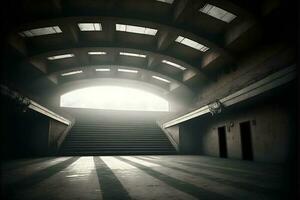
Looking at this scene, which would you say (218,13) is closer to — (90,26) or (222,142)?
(90,26)

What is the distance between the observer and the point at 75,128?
21906 millimetres

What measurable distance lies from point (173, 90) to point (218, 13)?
573 inches

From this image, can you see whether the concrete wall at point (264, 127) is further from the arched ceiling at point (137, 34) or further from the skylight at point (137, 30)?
the skylight at point (137, 30)

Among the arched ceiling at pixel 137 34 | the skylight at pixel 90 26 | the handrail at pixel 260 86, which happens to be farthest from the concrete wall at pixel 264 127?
the skylight at pixel 90 26

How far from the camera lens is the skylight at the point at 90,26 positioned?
614 inches

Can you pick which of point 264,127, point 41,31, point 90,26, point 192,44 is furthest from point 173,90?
point 41,31

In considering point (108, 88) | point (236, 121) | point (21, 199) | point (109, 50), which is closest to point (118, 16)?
point (109, 50)

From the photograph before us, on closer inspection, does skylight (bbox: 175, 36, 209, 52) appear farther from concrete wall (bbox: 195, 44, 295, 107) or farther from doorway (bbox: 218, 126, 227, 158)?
doorway (bbox: 218, 126, 227, 158)

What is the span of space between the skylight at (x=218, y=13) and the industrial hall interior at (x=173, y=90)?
6 centimetres

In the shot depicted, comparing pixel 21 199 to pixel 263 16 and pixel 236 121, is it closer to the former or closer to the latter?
pixel 263 16

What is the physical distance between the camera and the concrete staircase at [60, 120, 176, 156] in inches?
713

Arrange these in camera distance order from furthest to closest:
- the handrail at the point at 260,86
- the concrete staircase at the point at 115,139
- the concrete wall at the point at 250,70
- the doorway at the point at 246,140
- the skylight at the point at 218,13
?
1. the concrete staircase at the point at 115,139
2. the doorway at the point at 246,140
3. the skylight at the point at 218,13
4. the concrete wall at the point at 250,70
5. the handrail at the point at 260,86

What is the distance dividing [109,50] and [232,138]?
12.3m

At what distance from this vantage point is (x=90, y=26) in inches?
624
